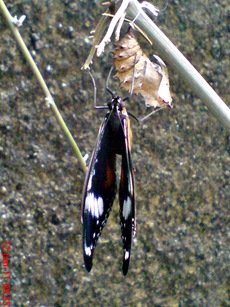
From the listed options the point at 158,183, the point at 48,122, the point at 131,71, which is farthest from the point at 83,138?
the point at 131,71

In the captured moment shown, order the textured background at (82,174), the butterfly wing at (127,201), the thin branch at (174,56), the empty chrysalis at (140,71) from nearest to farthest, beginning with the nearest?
the thin branch at (174,56)
the empty chrysalis at (140,71)
the butterfly wing at (127,201)
the textured background at (82,174)

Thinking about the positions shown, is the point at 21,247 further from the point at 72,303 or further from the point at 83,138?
the point at 83,138

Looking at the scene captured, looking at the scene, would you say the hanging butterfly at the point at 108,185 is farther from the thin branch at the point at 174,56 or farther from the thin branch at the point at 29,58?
the thin branch at the point at 174,56

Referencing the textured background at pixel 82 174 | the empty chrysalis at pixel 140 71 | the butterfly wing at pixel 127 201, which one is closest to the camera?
the empty chrysalis at pixel 140 71

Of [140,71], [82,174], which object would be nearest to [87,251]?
[140,71]

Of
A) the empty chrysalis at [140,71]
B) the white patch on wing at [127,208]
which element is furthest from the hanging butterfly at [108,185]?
the empty chrysalis at [140,71]

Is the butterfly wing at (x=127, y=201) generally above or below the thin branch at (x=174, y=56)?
below

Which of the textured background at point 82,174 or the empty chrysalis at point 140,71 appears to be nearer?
the empty chrysalis at point 140,71
